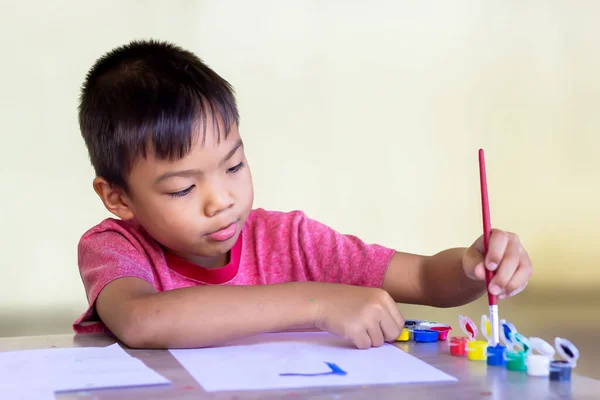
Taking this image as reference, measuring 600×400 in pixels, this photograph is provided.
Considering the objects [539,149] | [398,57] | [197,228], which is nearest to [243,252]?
[197,228]

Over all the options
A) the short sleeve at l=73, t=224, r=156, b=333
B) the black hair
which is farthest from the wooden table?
the black hair

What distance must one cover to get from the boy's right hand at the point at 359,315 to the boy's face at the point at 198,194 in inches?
8.1

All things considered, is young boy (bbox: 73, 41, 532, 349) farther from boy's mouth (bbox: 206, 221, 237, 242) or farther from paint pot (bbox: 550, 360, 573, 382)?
paint pot (bbox: 550, 360, 573, 382)

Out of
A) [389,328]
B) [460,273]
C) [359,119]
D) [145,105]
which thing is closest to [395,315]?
[389,328]

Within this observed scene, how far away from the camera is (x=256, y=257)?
1194 mm

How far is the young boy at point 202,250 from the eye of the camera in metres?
0.83

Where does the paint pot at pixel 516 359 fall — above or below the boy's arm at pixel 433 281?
below

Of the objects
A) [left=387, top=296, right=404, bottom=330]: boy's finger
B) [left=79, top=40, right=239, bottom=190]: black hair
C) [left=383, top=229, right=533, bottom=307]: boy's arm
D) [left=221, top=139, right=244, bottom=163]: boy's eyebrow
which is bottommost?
[left=387, top=296, right=404, bottom=330]: boy's finger

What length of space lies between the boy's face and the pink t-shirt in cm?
6

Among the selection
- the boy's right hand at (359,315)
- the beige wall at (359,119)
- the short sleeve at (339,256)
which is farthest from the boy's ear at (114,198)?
the beige wall at (359,119)

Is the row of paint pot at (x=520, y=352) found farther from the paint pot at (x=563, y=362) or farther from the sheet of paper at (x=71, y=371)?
the sheet of paper at (x=71, y=371)

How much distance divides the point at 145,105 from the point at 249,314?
35cm

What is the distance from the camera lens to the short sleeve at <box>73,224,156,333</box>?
976mm

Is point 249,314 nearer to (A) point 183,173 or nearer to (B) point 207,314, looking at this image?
(B) point 207,314
